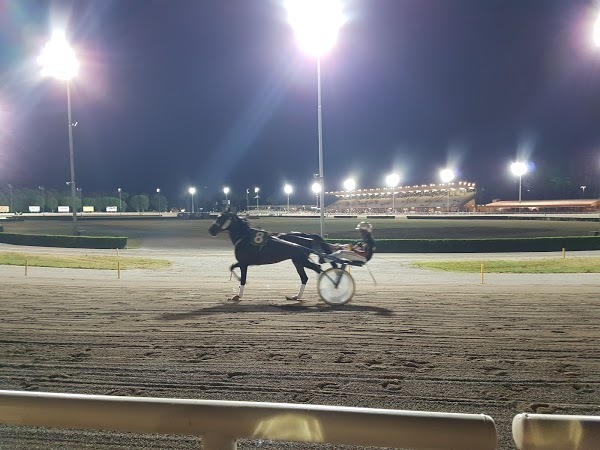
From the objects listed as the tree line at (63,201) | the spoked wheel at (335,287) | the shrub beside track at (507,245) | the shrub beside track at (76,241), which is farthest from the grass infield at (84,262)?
the tree line at (63,201)

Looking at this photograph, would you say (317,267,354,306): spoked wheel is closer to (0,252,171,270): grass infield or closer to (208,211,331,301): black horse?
(208,211,331,301): black horse

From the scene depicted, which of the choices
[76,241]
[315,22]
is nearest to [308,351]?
[315,22]

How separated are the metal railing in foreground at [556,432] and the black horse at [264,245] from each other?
813 centimetres

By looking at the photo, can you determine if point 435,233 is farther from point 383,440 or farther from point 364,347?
point 383,440

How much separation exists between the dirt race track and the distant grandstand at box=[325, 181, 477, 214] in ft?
259

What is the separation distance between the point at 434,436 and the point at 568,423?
0.40 meters

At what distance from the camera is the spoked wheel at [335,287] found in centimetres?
955

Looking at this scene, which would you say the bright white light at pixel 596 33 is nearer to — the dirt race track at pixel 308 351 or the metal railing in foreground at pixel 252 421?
the dirt race track at pixel 308 351

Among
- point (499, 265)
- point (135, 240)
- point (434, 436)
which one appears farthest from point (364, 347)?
point (135, 240)

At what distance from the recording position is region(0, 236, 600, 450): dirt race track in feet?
15.1

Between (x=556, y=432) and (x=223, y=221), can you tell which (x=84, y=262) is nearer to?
(x=223, y=221)

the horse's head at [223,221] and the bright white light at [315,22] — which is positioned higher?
the bright white light at [315,22]

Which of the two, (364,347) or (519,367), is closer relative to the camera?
(519,367)

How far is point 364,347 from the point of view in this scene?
21.1 ft
